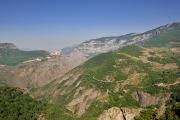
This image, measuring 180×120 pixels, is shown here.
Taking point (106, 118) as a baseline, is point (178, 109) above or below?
above

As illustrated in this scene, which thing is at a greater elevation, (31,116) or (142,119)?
(142,119)

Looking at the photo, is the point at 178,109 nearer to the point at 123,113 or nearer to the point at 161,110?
the point at 161,110

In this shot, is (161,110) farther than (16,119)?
No

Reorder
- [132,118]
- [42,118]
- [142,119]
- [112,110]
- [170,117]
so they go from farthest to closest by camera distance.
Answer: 1. [42,118]
2. [112,110]
3. [132,118]
4. [142,119]
5. [170,117]

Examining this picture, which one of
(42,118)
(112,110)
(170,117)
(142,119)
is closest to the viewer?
(170,117)

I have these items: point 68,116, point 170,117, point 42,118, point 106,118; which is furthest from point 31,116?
point 170,117

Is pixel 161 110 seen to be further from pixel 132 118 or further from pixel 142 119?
pixel 132 118

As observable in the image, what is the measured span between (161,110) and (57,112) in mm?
76169

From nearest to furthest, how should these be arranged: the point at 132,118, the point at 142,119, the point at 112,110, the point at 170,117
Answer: the point at 170,117
the point at 142,119
the point at 132,118
the point at 112,110

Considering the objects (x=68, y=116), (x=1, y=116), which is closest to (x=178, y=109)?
(x=68, y=116)

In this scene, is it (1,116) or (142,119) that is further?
(1,116)

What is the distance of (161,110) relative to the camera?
14000cm

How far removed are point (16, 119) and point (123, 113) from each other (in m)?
71.8

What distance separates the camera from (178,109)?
127625 mm
